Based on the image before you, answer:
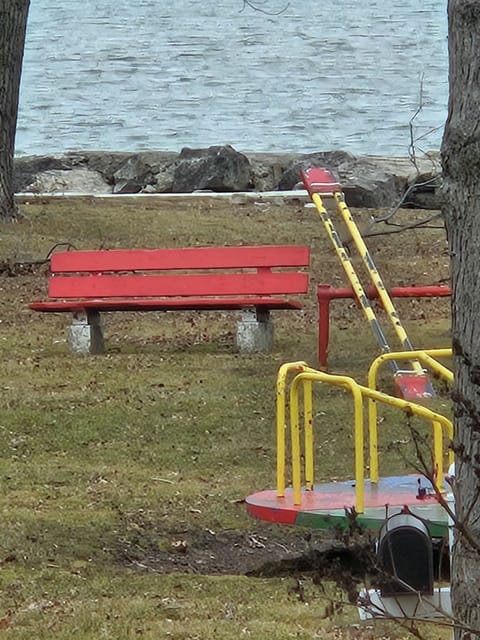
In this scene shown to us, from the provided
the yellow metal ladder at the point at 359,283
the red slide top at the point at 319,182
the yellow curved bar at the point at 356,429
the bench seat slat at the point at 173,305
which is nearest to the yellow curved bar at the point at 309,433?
the yellow curved bar at the point at 356,429

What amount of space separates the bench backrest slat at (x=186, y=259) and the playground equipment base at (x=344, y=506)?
3.94 meters

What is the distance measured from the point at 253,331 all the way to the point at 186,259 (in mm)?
738

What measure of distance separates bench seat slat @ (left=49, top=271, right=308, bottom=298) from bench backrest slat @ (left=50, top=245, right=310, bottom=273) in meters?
0.09

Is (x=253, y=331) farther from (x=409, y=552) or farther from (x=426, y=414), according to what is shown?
(x=409, y=552)

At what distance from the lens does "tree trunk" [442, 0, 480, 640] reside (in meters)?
2.98

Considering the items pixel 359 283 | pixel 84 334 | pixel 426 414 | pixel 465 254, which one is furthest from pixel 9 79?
pixel 465 254

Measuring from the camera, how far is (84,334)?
894 centimetres

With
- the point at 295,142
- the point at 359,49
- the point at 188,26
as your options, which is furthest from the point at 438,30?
the point at 295,142

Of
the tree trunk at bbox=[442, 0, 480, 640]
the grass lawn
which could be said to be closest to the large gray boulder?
the grass lawn

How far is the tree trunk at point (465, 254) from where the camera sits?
2.98m

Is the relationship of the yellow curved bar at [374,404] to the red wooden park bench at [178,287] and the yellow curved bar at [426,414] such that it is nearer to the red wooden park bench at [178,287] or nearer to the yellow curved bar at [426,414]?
the yellow curved bar at [426,414]

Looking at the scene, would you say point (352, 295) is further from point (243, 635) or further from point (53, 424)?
point (243, 635)

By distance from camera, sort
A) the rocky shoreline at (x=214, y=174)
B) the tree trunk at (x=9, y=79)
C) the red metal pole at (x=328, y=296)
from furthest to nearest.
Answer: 1. the rocky shoreline at (x=214, y=174)
2. the tree trunk at (x=9, y=79)
3. the red metal pole at (x=328, y=296)

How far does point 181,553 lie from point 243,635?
45.9 inches
